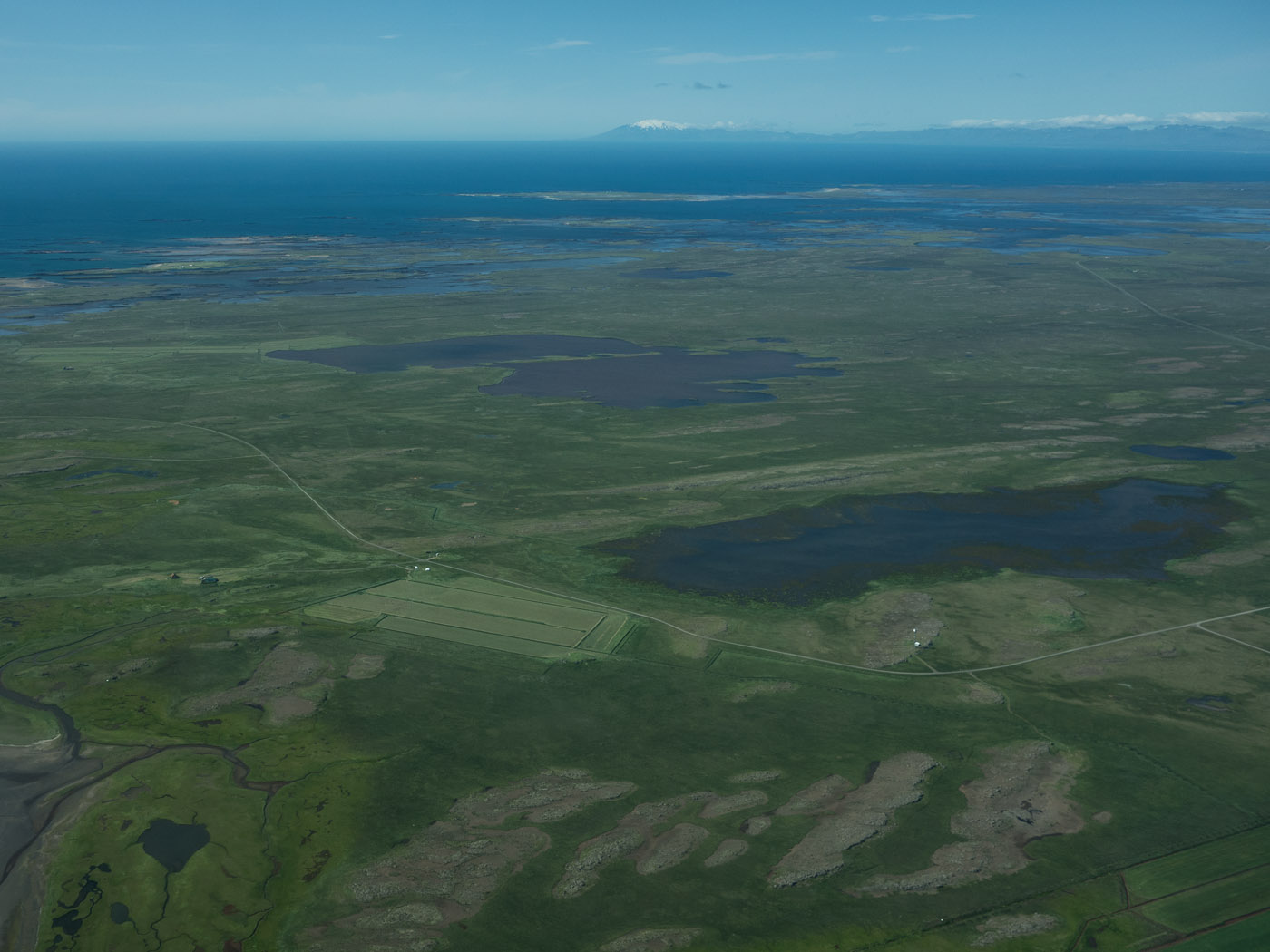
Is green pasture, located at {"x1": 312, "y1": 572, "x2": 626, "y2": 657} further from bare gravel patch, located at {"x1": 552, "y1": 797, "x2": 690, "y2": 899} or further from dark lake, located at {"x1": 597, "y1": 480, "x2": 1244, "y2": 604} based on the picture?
A: bare gravel patch, located at {"x1": 552, "y1": 797, "x2": 690, "y2": 899}

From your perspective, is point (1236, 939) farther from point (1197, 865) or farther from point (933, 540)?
point (933, 540)

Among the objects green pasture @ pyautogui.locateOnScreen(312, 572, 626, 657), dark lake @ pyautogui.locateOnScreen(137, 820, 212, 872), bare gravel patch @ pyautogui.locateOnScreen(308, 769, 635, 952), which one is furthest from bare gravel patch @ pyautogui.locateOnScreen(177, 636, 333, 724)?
bare gravel patch @ pyautogui.locateOnScreen(308, 769, 635, 952)

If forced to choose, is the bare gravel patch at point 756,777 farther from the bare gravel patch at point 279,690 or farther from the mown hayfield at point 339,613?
the mown hayfield at point 339,613

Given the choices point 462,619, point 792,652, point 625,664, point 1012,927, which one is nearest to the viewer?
point 1012,927

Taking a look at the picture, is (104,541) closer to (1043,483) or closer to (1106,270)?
(1043,483)

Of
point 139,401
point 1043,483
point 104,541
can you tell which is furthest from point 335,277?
point 1043,483

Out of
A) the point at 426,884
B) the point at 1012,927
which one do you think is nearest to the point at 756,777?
the point at 1012,927

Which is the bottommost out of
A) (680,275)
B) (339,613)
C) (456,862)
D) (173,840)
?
(456,862)
